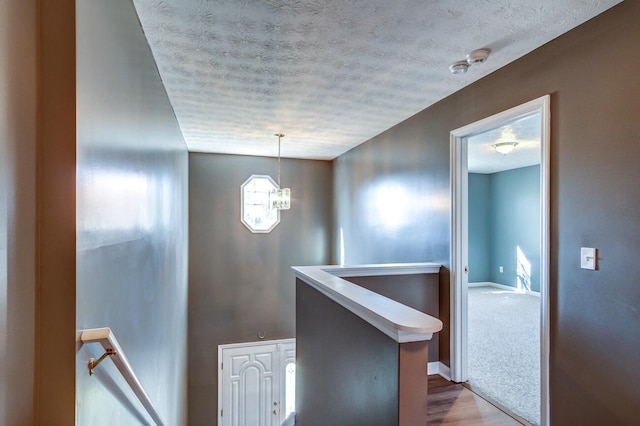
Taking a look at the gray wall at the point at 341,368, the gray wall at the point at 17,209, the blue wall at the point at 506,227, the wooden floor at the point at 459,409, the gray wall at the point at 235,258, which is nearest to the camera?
the gray wall at the point at 17,209

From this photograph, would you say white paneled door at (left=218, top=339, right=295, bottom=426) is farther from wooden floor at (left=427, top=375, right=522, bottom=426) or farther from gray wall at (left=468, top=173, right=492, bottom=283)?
gray wall at (left=468, top=173, right=492, bottom=283)

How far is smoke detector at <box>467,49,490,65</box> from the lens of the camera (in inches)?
84.0

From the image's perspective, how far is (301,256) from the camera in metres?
6.08

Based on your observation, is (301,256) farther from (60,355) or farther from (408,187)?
(60,355)

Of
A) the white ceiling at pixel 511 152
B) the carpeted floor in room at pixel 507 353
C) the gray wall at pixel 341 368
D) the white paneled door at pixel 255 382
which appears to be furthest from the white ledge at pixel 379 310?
the white paneled door at pixel 255 382

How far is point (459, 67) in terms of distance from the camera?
2.32 meters

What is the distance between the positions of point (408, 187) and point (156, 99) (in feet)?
8.18

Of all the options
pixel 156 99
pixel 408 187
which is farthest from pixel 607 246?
pixel 156 99

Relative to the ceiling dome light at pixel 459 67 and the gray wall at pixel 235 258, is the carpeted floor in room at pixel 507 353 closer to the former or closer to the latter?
the ceiling dome light at pixel 459 67

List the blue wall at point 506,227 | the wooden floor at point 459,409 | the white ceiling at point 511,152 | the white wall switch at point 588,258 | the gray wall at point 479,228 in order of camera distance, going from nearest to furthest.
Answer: the white wall switch at point 588,258 < the wooden floor at point 459,409 < the white ceiling at point 511,152 < the blue wall at point 506,227 < the gray wall at point 479,228

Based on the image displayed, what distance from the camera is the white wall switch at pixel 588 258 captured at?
172 cm

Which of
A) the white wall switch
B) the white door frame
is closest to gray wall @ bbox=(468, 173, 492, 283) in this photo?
the white door frame

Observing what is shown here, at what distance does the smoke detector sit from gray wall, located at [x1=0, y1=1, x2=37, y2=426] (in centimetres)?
226

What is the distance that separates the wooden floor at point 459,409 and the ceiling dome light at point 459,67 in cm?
236
